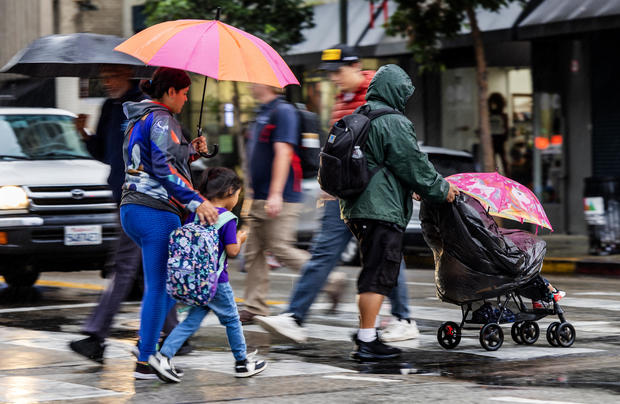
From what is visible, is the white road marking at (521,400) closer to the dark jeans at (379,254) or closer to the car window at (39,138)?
the dark jeans at (379,254)

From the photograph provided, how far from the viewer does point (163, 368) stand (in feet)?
19.5

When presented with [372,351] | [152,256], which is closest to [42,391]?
[152,256]

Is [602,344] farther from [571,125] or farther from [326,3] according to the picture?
[326,3]

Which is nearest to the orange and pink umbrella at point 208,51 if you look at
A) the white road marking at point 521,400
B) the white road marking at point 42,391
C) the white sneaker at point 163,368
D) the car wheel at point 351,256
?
the white sneaker at point 163,368

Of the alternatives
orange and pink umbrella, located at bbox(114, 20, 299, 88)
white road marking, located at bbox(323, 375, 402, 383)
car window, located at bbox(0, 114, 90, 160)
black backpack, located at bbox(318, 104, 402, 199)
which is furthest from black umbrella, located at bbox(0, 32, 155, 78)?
car window, located at bbox(0, 114, 90, 160)

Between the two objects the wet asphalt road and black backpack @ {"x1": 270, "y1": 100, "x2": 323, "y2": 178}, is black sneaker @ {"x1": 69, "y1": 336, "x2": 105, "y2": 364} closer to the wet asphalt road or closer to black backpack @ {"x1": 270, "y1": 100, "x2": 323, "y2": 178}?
the wet asphalt road

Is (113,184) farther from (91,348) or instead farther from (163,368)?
(163,368)

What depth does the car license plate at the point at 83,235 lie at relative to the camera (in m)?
10.2

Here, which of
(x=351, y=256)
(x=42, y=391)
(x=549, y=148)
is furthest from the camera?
(x=549, y=148)

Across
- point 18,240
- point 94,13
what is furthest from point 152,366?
point 94,13

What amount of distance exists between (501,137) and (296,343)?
14895 mm

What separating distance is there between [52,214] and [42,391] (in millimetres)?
4644

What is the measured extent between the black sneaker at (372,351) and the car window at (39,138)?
17.2ft

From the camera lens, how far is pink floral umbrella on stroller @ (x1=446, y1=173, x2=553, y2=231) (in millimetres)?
7098
